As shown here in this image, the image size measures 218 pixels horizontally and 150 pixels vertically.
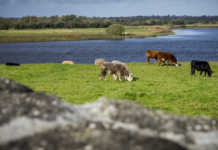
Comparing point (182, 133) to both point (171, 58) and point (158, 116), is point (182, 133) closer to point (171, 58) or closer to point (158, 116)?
point (158, 116)

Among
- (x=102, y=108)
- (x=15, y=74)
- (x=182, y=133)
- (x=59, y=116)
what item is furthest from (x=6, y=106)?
(x=15, y=74)

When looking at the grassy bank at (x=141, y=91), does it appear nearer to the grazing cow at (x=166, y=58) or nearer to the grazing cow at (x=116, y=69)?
the grazing cow at (x=116, y=69)

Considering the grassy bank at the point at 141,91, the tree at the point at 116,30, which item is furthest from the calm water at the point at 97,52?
the tree at the point at 116,30

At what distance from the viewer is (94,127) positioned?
13.3 feet

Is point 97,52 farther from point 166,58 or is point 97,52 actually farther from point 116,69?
point 116,69

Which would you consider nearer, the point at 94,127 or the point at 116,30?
the point at 94,127

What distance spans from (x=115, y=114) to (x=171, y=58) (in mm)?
29249

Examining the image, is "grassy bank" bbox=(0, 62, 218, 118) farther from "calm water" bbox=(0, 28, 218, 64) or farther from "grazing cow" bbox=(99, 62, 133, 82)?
"calm water" bbox=(0, 28, 218, 64)

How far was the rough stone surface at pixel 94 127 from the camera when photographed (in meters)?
3.66

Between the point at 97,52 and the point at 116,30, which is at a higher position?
the point at 116,30

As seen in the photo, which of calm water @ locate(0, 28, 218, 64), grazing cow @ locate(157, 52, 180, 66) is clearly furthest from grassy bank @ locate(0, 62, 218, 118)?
calm water @ locate(0, 28, 218, 64)

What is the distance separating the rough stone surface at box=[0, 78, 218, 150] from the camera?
3.66 meters

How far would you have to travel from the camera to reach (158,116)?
180 inches

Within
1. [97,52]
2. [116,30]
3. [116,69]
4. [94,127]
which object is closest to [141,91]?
[116,69]
